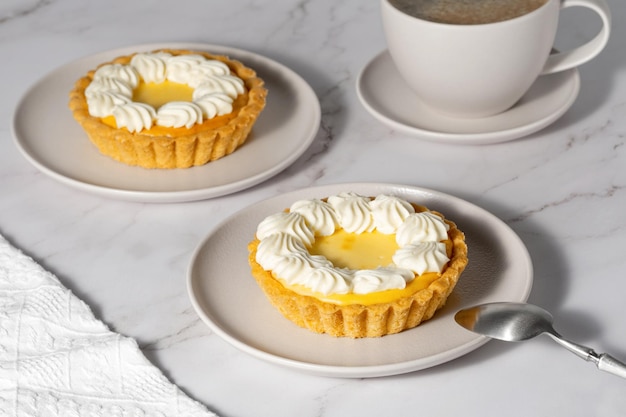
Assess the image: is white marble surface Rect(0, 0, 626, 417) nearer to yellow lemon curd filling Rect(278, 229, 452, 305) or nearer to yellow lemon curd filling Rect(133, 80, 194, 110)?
yellow lemon curd filling Rect(278, 229, 452, 305)

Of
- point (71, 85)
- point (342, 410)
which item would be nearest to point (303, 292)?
point (342, 410)

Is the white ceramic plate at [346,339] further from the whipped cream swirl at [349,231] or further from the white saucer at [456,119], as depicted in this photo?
the white saucer at [456,119]

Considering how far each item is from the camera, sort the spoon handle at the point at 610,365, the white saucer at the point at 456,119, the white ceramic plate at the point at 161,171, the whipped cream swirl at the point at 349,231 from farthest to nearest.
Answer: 1. the white saucer at the point at 456,119
2. the white ceramic plate at the point at 161,171
3. the whipped cream swirl at the point at 349,231
4. the spoon handle at the point at 610,365

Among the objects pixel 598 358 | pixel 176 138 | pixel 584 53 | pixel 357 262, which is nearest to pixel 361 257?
pixel 357 262

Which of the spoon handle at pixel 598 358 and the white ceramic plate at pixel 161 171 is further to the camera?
the white ceramic plate at pixel 161 171

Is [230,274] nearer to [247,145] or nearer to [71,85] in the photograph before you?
[247,145]

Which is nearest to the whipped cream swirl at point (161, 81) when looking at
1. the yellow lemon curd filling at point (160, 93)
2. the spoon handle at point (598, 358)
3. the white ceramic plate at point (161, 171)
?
the yellow lemon curd filling at point (160, 93)

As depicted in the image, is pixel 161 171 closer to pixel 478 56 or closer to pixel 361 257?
pixel 361 257
